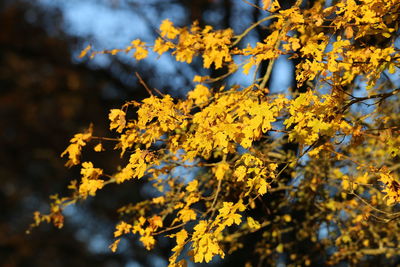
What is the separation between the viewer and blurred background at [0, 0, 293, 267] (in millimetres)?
6145

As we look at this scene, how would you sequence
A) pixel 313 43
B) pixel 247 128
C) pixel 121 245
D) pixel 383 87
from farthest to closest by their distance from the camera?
pixel 121 245
pixel 383 87
pixel 313 43
pixel 247 128

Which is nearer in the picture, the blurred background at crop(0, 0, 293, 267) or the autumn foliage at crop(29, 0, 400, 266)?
the autumn foliage at crop(29, 0, 400, 266)

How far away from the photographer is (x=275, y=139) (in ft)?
14.5

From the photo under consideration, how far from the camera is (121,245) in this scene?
10719mm

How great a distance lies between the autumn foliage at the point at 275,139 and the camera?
95.3 inches

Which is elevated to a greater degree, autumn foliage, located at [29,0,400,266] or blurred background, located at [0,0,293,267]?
blurred background, located at [0,0,293,267]

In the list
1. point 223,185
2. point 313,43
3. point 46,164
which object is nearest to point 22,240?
point 46,164

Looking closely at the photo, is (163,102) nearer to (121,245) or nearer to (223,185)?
(223,185)

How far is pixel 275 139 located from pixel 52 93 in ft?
12.5

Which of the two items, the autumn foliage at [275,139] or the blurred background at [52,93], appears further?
the blurred background at [52,93]

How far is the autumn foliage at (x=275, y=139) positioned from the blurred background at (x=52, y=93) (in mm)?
1115

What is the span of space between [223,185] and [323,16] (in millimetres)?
1926

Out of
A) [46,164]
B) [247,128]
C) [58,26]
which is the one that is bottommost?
[247,128]

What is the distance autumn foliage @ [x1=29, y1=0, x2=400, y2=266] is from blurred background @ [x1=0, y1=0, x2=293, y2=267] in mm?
1115
